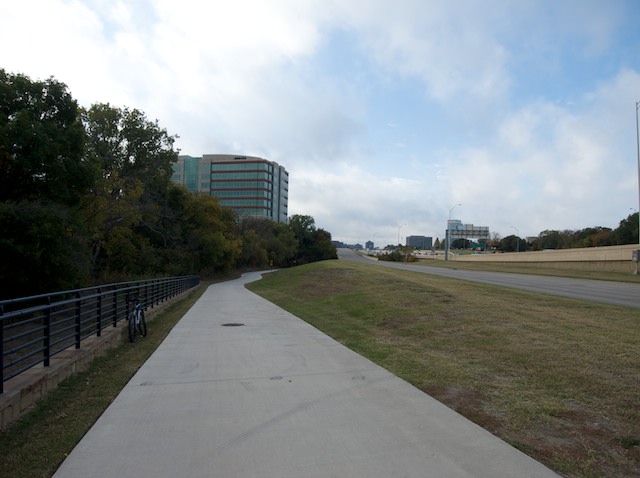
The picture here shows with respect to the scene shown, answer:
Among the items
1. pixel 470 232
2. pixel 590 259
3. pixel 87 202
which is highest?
pixel 470 232

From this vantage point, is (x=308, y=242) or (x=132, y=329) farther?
(x=308, y=242)

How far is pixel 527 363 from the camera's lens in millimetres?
7395

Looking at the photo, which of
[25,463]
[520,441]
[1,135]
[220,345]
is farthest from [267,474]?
[1,135]

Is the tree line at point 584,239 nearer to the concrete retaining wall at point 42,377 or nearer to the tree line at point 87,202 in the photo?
the tree line at point 87,202

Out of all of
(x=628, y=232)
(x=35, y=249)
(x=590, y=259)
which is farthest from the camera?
(x=628, y=232)

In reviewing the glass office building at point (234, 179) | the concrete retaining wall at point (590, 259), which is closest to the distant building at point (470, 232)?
the glass office building at point (234, 179)

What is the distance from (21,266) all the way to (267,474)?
15.7 metres

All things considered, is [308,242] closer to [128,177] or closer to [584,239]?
[584,239]

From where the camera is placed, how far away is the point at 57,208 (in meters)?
17.4

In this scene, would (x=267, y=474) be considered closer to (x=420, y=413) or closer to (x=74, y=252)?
(x=420, y=413)

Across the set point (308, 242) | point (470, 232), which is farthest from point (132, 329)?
point (470, 232)

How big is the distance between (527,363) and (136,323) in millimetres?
8484

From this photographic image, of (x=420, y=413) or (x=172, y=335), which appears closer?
(x=420, y=413)

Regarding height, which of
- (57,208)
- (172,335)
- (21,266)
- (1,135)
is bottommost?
(172,335)
